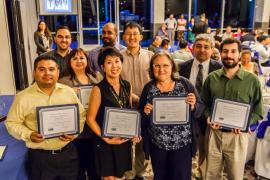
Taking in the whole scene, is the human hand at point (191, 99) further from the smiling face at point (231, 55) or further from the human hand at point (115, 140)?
the human hand at point (115, 140)

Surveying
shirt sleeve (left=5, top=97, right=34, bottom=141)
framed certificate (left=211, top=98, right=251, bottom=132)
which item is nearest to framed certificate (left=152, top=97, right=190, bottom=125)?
framed certificate (left=211, top=98, right=251, bottom=132)

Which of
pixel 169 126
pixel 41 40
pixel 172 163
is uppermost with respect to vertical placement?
pixel 41 40

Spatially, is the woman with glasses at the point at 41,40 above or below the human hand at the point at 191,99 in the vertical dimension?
above

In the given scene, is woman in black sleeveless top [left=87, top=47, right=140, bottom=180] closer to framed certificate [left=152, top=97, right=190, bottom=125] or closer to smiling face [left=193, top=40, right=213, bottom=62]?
framed certificate [left=152, top=97, right=190, bottom=125]

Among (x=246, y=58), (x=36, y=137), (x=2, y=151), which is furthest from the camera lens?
(x=246, y=58)

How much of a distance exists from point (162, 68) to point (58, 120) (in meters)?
0.82

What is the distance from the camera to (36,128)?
1866mm

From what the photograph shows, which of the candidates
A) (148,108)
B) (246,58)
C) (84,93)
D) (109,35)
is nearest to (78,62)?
(84,93)

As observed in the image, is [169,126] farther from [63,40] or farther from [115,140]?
[63,40]

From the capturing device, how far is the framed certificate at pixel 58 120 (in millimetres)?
1797

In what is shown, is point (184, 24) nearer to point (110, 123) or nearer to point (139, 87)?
point (139, 87)

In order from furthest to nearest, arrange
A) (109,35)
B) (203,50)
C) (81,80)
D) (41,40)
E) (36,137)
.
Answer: (41,40) < (109,35) < (203,50) < (81,80) < (36,137)

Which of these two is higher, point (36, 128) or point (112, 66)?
point (112, 66)

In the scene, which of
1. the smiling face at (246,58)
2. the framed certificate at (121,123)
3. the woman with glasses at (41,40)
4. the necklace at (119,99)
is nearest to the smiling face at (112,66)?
the necklace at (119,99)
